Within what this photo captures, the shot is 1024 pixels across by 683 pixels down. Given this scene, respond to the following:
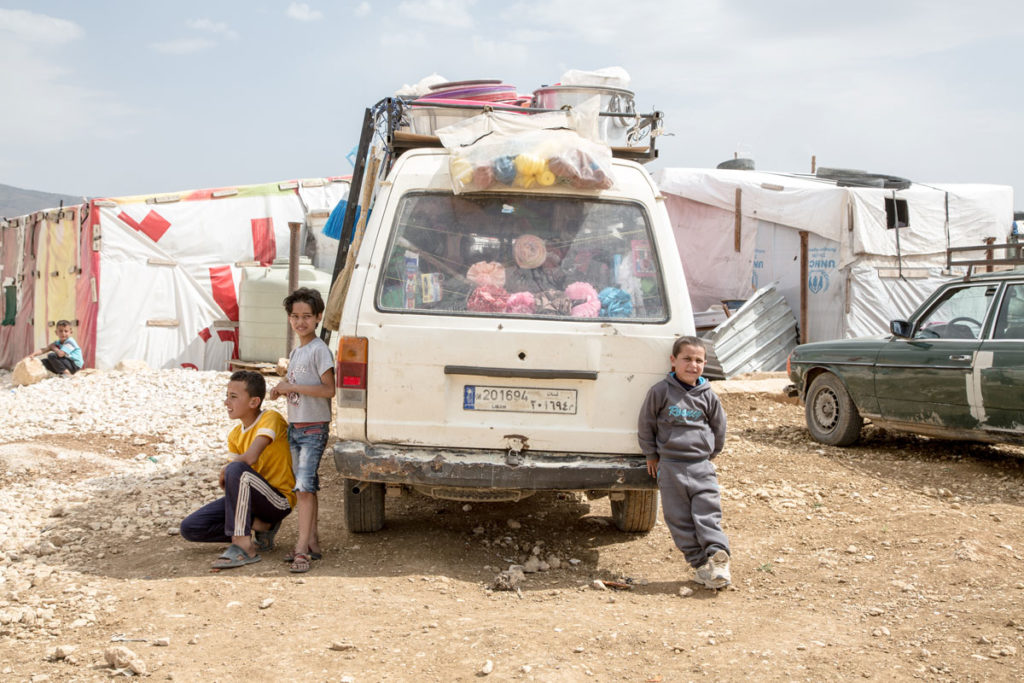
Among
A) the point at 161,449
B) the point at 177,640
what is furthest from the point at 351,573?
the point at 161,449

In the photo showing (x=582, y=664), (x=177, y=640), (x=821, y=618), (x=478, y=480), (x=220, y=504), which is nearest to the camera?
(x=582, y=664)

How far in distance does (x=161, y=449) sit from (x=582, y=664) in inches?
236

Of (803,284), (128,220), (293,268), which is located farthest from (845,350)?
(128,220)

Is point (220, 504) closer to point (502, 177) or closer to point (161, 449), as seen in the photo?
point (502, 177)

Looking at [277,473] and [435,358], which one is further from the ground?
[435,358]

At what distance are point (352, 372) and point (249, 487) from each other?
34.7 inches

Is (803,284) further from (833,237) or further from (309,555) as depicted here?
(309,555)

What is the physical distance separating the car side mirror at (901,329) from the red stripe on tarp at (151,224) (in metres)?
11.6

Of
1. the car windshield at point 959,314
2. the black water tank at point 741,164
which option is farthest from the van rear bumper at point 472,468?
the black water tank at point 741,164

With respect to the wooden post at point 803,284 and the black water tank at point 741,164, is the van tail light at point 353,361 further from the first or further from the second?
the black water tank at point 741,164

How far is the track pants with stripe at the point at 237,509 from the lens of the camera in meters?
4.81

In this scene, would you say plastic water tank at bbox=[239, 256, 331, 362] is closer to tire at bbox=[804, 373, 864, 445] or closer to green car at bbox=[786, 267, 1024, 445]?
tire at bbox=[804, 373, 864, 445]

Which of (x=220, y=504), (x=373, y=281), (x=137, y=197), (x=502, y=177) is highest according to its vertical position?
(x=137, y=197)

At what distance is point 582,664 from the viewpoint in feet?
11.5
